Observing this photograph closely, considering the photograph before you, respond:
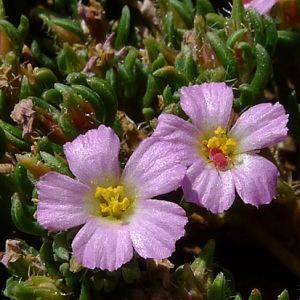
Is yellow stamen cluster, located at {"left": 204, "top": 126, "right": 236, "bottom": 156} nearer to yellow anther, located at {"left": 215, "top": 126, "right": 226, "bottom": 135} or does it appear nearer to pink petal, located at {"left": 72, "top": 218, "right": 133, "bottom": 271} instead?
yellow anther, located at {"left": 215, "top": 126, "right": 226, "bottom": 135}

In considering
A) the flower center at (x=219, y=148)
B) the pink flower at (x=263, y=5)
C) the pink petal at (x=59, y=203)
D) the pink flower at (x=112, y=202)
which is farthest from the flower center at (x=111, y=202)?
the pink flower at (x=263, y=5)

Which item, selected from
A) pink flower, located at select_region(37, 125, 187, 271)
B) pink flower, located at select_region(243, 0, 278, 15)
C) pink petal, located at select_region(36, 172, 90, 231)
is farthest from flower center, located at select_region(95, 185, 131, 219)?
pink flower, located at select_region(243, 0, 278, 15)

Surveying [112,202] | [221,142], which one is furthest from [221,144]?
[112,202]

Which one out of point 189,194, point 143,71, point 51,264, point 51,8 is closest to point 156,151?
point 189,194

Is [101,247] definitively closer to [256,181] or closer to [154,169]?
[154,169]

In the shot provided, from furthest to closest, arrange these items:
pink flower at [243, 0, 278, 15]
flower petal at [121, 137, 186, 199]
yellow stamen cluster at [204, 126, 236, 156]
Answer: pink flower at [243, 0, 278, 15]
yellow stamen cluster at [204, 126, 236, 156]
flower petal at [121, 137, 186, 199]

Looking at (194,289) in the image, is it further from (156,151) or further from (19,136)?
(19,136)

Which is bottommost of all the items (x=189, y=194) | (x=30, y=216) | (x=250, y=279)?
(x=250, y=279)
